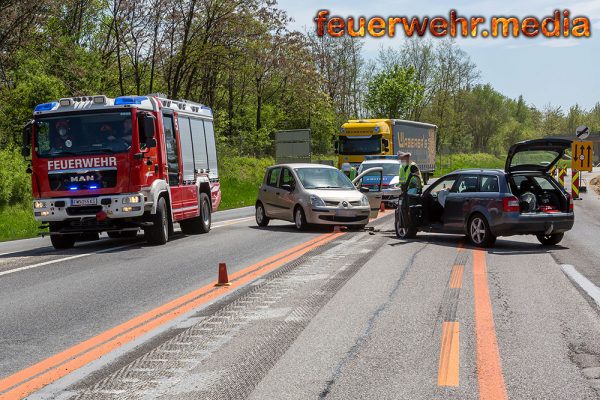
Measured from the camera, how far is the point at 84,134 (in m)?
15.9

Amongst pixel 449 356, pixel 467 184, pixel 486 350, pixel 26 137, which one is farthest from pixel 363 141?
pixel 449 356

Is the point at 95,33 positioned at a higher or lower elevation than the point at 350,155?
higher

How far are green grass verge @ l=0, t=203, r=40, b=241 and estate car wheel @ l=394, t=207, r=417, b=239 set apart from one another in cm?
942

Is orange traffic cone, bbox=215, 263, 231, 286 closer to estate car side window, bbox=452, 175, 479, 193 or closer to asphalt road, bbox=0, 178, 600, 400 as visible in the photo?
asphalt road, bbox=0, 178, 600, 400

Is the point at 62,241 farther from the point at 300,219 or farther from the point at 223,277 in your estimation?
the point at 223,277

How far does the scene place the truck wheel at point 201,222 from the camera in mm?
19500

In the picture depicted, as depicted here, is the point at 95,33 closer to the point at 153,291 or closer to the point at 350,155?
the point at 350,155

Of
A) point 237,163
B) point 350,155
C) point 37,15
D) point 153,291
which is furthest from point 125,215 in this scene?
point 237,163

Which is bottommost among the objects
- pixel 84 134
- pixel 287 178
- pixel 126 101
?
pixel 287 178

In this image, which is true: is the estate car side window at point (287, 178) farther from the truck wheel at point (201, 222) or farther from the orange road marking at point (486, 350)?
the orange road marking at point (486, 350)

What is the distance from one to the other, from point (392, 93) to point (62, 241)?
65446 millimetres

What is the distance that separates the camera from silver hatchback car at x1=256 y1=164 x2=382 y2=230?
62.2 ft

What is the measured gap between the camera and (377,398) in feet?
17.2

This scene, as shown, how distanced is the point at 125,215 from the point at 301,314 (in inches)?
319
